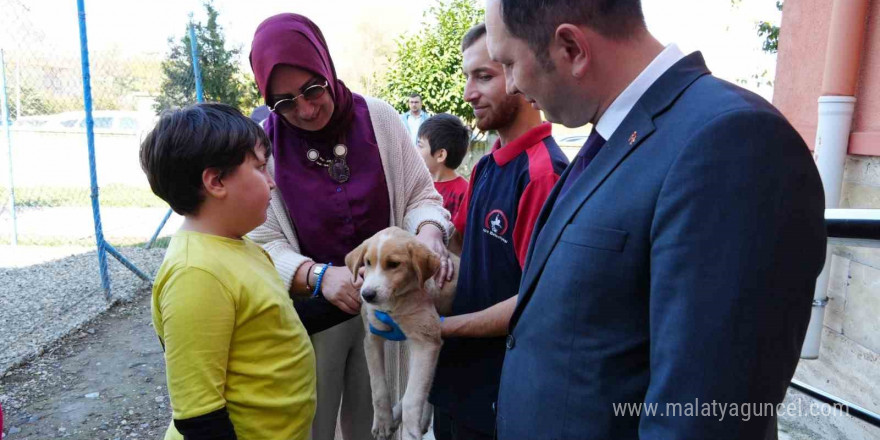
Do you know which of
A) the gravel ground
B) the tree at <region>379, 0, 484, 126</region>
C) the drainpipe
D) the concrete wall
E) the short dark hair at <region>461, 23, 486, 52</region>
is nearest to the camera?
the short dark hair at <region>461, 23, 486, 52</region>

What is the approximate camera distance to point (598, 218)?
1201mm

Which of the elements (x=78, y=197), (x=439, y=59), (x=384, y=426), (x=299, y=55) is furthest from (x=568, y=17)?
(x=78, y=197)

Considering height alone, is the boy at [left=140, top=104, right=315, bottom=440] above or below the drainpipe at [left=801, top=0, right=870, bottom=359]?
below

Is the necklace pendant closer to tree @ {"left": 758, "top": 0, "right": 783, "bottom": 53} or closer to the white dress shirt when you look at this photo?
the white dress shirt

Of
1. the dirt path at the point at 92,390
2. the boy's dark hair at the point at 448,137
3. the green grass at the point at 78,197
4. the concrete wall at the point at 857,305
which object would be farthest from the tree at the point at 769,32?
the green grass at the point at 78,197

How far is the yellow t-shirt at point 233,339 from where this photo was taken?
176 centimetres

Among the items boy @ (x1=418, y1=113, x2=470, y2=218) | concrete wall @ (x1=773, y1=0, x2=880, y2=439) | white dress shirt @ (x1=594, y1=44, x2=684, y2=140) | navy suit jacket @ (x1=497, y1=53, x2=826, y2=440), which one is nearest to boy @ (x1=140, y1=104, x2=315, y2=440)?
navy suit jacket @ (x1=497, y1=53, x2=826, y2=440)

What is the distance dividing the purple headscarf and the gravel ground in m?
4.60

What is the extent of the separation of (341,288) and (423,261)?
42cm

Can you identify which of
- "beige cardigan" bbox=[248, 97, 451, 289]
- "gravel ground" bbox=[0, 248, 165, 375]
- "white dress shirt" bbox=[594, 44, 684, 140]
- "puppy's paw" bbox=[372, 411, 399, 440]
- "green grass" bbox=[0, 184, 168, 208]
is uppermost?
"white dress shirt" bbox=[594, 44, 684, 140]

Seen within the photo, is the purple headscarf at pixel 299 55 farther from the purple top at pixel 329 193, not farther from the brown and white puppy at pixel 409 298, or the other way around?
the brown and white puppy at pixel 409 298

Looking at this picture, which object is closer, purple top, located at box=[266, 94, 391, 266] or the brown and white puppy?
the brown and white puppy

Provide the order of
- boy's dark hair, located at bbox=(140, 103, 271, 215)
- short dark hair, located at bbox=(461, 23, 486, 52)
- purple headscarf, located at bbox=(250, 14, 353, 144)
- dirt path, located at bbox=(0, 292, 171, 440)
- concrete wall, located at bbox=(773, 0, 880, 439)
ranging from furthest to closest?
dirt path, located at bbox=(0, 292, 171, 440)
concrete wall, located at bbox=(773, 0, 880, 439)
purple headscarf, located at bbox=(250, 14, 353, 144)
short dark hair, located at bbox=(461, 23, 486, 52)
boy's dark hair, located at bbox=(140, 103, 271, 215)

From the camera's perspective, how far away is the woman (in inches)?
105
